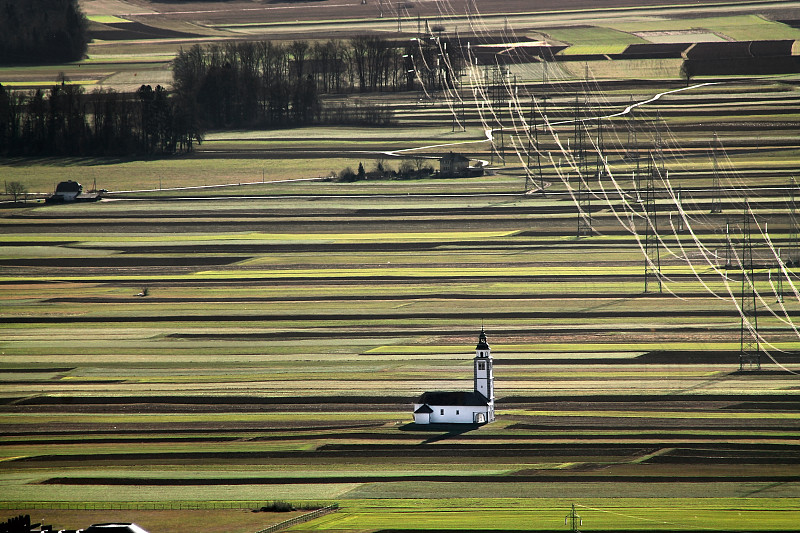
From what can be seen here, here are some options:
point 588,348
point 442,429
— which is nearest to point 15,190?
point 588,348

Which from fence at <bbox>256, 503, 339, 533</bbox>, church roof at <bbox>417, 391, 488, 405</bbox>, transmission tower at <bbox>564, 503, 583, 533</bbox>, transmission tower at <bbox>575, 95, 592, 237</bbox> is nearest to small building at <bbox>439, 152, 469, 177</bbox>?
transmission tower at <bbox>575, 95, 592, 237</bbox>

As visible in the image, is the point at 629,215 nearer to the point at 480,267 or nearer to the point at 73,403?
the point at 480,267

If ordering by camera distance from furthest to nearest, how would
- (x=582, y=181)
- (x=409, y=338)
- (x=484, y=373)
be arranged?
(x=582, y=181), (x=409, y=338), (x=484, y=373)

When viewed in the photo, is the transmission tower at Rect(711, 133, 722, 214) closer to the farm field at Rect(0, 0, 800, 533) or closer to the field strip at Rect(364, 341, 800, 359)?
the farm field at Rect(0, 0, 800, 533)

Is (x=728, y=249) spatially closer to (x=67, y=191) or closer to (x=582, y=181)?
(x=582, y=181)

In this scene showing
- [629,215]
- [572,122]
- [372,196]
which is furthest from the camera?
[572,122]

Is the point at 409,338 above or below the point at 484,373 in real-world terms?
below

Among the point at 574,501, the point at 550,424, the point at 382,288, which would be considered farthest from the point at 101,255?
the point at 574,501

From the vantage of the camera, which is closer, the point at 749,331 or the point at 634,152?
the point at 749,331
